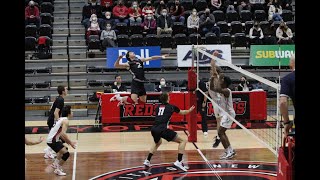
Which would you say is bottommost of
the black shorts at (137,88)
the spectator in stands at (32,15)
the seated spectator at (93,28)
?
the black shorts at (137,88)

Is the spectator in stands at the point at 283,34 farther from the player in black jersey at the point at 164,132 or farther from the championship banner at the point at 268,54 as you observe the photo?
the player in black jersey at the point at 164,132

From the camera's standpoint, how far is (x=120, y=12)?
22641 mm

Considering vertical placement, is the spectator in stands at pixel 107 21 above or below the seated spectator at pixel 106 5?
below

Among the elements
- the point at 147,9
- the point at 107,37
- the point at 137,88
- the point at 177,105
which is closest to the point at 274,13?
the point at 147,9

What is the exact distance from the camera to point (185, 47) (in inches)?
789

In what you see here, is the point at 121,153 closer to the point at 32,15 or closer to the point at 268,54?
the point at 268,54

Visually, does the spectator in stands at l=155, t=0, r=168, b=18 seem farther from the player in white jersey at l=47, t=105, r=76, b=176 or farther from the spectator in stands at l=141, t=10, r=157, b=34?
the player in white jersey at l=47, t=105, r=76, b=176

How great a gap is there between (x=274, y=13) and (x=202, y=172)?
1480 centimetres

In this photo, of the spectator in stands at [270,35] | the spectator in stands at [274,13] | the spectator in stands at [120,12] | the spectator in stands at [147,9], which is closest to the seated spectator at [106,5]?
the spectator in stands at [120,12]

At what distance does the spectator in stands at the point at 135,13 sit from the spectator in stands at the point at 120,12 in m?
0.22

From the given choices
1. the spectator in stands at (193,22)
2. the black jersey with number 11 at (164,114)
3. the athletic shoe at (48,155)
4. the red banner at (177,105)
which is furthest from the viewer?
the spectator in stands at (193,22)

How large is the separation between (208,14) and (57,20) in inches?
272

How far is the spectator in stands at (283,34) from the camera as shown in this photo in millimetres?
21344
